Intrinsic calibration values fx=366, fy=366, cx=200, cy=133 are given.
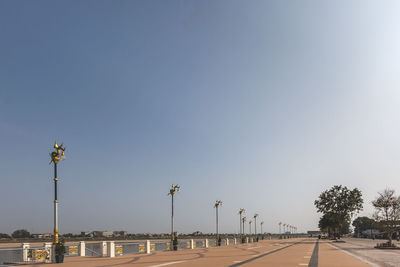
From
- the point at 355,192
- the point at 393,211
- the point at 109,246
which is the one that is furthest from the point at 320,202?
the point at 109,246

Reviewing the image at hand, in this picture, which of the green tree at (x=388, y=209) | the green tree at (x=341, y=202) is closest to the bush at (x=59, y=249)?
the green tree at (x=388, y=209)

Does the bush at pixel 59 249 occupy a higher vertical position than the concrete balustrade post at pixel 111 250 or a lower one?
higher

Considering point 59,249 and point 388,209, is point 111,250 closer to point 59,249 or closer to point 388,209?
point 59,249

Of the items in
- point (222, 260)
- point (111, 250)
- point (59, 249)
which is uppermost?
point (59, 249)

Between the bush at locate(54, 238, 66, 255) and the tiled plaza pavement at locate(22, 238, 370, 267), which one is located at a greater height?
the bush at locate(54, 238, 66, 255)

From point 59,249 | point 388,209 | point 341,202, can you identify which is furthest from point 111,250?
point 341,202

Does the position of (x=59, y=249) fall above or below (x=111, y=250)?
above

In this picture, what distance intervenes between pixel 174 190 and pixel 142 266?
1074 inches

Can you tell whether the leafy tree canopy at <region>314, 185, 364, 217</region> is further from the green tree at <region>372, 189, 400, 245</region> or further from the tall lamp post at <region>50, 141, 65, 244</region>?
the tall lamp post at <region>50, 141, 65, 244</region>

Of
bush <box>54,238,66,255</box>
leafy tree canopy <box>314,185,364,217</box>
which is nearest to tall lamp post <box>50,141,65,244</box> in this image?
bush <box>54,238,66,255</box>

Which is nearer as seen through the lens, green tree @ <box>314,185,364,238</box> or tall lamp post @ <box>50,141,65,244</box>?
tall lamp post @ <box>50,141,65,244</box>

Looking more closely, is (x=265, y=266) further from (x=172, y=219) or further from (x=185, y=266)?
(x=172, y=219)

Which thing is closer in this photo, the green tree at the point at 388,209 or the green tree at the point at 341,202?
the green tree at the point at 388,209

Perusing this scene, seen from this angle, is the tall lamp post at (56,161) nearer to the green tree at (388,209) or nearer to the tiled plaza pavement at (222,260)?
the tiled plaza pavement at (222,260)
